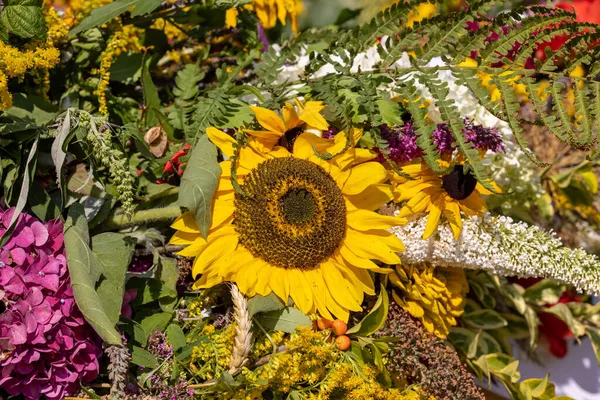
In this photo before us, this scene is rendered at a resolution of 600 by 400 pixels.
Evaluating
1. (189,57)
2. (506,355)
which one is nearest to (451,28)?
(189,57)

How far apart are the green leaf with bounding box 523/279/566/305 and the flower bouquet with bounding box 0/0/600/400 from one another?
31 cm

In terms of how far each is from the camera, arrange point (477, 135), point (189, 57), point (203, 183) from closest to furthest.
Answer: point (203, 183), point (477, 135), point (189, 57)

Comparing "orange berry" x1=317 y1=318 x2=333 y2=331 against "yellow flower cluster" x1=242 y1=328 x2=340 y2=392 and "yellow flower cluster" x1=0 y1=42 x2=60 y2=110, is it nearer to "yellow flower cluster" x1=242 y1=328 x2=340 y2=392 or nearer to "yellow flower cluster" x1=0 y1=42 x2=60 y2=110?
"yellow flower cluster" x1=242 y1=328 x2=340 y2=392

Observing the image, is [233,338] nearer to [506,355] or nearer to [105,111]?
[105,111]

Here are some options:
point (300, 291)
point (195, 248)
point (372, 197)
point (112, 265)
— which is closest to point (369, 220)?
point (372, 197)

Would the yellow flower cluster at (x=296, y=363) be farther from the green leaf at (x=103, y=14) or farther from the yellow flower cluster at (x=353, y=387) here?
the green leaf at (x=103, y=14)

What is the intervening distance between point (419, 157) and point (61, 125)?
49 cm

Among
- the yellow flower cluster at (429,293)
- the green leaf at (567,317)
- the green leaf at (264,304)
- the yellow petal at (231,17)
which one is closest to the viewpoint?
the green leaf at (264,304)

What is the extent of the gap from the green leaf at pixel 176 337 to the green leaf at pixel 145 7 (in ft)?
1.44

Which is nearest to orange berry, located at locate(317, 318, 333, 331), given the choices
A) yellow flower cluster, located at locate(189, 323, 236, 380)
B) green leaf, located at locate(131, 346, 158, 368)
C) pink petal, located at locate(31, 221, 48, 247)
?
yellow flower cluster, located at locate(189, 323, 236, 380)

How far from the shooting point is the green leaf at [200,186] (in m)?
0.79

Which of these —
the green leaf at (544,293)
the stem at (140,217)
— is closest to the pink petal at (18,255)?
the stem at (140,217)

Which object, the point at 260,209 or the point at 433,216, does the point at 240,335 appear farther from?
the point at 433,216

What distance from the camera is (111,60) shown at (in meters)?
0.97
